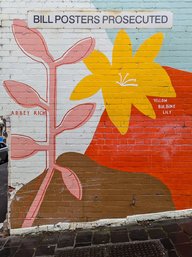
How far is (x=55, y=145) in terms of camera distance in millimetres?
5926

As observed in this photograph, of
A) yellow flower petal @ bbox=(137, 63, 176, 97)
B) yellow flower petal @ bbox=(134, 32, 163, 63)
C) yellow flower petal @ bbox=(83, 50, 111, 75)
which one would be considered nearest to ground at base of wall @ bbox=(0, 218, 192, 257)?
yellow flower petal @ bbox=(137, 63, 176, 97)

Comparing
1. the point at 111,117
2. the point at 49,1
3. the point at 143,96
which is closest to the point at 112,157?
the point at 111,117

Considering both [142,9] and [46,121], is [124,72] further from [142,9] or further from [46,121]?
[46,121]

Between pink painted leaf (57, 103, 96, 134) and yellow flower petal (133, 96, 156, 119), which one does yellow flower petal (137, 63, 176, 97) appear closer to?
yellow flower petal (133, 96, 156, 119)

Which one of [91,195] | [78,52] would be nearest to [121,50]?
[78,52]

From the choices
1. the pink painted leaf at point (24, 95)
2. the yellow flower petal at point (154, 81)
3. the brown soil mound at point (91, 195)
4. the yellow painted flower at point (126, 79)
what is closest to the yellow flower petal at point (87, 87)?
the yellow painted flower at point (126, 79)

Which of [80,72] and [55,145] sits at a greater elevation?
[80,72]

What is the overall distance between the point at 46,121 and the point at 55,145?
1.50ft

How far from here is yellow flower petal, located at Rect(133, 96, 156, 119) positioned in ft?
19.3

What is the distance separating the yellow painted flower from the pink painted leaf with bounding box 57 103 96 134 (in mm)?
195

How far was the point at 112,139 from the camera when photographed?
19.5 ft

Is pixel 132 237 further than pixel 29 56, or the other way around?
pixel 29 56

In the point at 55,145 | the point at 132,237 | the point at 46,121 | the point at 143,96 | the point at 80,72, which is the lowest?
the point at 132,237

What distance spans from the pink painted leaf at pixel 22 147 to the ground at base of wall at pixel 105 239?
1.41m
